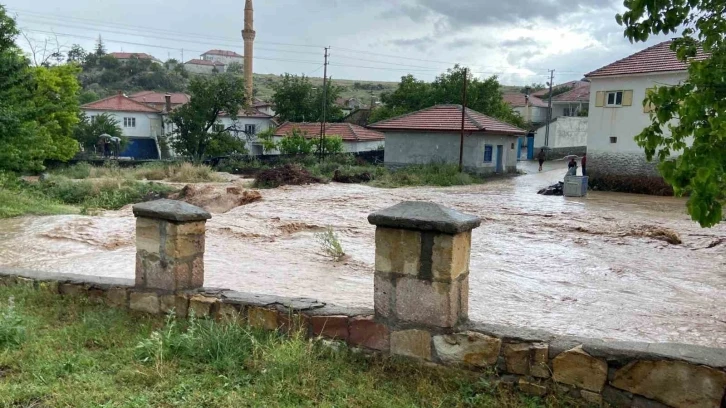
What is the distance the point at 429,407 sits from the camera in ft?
11.2

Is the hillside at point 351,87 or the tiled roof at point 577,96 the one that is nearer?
the tiled roof at point 577,96

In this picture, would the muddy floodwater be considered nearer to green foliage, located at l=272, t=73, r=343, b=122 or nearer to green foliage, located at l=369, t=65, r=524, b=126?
green foliage, located at l=369, t=65, r=524, b=126

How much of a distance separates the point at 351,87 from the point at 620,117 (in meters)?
76.5

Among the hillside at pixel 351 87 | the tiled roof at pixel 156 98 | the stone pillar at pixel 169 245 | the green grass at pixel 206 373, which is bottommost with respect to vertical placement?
the green grass at pixel 206 373

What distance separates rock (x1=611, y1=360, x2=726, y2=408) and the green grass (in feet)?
1.36

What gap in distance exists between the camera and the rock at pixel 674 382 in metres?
3.05

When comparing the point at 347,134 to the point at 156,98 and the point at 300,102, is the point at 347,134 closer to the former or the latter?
the point at 300,102

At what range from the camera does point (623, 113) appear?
26297 millimetres

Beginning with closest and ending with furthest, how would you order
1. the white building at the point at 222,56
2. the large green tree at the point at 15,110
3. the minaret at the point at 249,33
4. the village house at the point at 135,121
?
1. the large green tree at the point at 15,110
2. the village house at the point at 135,121
3. the minaret at the point at 249,33
4. the white building at the point at 222,56

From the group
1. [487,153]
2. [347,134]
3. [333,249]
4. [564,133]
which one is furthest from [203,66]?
[333,249]

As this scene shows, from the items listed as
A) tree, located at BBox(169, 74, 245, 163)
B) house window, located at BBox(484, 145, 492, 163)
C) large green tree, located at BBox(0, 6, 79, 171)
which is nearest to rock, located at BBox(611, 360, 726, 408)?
large green tree, located at BBox(0, 6, 79, 171)

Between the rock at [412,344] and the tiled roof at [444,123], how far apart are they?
28.7 meters

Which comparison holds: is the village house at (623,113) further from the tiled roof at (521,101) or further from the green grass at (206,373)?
the tiled roof at (521,101)

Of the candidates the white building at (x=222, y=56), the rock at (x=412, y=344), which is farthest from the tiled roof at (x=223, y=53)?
the rock at (x=412, y=344)
